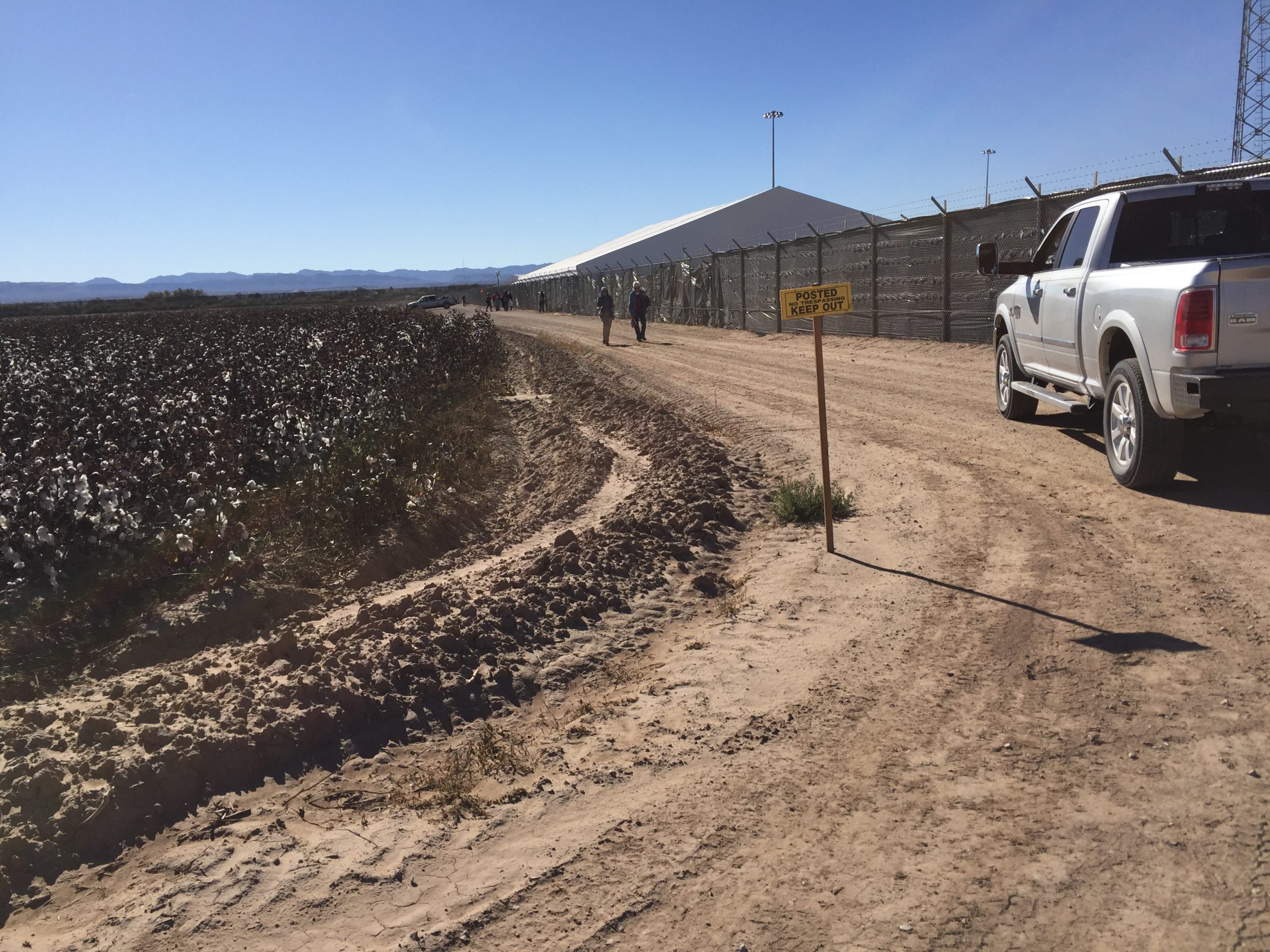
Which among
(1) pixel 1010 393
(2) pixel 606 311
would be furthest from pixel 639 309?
(1) pixel 1010 393

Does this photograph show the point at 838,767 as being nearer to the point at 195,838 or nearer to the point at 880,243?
the point at 195,838

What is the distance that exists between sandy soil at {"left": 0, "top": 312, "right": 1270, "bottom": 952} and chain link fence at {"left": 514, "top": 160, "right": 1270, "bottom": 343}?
6.81m

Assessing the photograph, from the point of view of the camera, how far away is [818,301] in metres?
6.23

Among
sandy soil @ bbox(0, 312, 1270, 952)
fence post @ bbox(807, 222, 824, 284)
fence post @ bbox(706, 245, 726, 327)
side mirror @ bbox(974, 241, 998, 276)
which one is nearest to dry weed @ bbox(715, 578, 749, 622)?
sandy soil @ bbox(0, 312, 1270, 952)

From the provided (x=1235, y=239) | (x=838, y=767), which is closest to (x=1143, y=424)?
(x=1235, y=239)

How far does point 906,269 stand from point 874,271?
4.61 feet

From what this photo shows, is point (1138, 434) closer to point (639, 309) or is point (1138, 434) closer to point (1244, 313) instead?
point (1244, 313)

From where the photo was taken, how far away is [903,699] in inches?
166

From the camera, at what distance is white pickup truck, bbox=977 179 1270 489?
20.0 feet

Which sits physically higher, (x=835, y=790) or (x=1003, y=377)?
(x=1003, y=377)

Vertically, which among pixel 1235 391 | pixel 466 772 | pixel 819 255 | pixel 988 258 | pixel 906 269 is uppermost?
pixel 819 255

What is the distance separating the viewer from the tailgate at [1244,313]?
6.04 meters

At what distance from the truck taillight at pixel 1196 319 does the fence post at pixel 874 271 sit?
15567 millimetres

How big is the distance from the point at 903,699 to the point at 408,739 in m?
2.22
